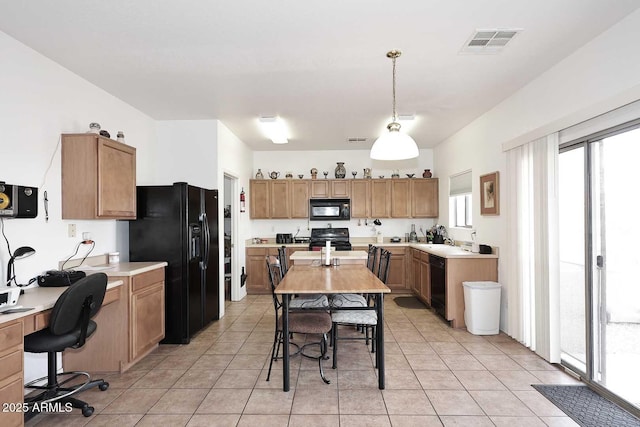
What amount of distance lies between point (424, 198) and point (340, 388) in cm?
452

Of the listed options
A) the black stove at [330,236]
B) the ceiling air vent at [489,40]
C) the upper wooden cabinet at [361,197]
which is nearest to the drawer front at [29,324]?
the ceiling air vent at [489,40]

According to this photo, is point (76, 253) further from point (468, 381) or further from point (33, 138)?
point (468, 381)

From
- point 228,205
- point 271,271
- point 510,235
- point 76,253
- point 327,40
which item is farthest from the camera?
point 228,205

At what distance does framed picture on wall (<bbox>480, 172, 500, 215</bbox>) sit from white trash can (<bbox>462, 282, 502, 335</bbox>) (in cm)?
93

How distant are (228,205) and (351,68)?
3500 mm

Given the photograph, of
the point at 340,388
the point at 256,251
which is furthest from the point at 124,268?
the point at 256,251

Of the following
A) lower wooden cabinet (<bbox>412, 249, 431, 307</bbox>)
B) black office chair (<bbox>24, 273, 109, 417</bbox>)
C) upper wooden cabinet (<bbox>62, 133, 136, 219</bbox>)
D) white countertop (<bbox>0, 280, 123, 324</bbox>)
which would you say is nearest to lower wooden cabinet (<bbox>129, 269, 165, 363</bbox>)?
black office chair (<bbox>24, 273, 109, 417</bbox>)

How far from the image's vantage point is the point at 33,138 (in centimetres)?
280

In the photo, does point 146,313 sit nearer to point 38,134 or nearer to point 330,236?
point 38,134

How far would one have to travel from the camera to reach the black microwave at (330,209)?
656 centimetres

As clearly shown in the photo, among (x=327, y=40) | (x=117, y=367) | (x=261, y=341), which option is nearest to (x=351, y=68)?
(x=327, y=40)

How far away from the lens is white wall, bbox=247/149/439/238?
22.4 feet

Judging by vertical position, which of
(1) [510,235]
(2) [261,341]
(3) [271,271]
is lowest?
(2) [261,341]

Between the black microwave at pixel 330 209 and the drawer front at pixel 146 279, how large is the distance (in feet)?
11.1
